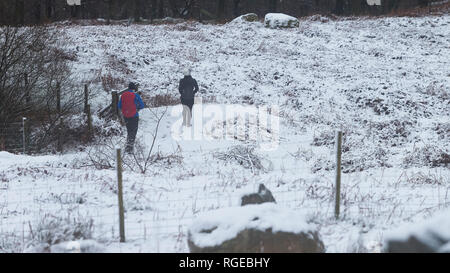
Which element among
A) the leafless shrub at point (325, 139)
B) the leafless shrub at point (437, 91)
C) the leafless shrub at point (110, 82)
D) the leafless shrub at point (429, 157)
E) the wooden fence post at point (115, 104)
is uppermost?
the leafless shrub at point (110, 82)

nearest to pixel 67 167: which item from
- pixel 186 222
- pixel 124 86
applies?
pixel 186 222

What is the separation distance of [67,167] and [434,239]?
8115 millimetres

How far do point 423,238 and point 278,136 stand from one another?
9881 mm

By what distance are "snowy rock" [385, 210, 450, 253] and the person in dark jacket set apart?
10.4 m

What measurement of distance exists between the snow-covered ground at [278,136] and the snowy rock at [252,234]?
1.83 ft

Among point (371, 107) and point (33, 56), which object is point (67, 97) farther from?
point (371, 107)

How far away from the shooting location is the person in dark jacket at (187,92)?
14211 mm

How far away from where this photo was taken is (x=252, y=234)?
16.0 feet

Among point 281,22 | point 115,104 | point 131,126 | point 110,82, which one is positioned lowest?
point 131,126

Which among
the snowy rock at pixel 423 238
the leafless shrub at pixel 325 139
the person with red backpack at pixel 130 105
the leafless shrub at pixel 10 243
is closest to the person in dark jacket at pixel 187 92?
the person with red backpack at pixel 130 105

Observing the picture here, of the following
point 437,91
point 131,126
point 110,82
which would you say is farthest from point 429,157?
point 110,82

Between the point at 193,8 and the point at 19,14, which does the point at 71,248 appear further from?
the point at 193,8

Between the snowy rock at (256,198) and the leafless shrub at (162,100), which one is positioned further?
the leafless shrub at (162,100)

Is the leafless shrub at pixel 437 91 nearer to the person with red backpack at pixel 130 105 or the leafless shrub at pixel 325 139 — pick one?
the leafless shrub at pixel 325 139
